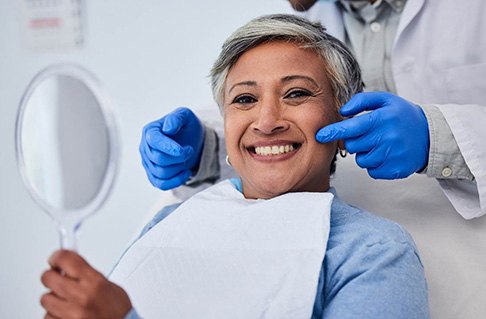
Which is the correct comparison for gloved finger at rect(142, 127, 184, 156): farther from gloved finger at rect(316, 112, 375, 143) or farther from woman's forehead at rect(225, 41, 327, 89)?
gloved finger at rect(316, 112, 375, 143)

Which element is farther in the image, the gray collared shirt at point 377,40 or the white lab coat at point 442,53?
the gray collared shirt at point 377,40

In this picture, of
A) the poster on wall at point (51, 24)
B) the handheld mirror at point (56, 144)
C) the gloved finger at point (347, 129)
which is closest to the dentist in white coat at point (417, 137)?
the gloved finger at point (347, 129)

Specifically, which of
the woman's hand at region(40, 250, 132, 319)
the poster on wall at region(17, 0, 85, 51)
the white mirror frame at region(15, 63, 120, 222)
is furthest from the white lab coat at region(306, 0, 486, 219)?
the poster on wall at region(17, 0, 85, 51)

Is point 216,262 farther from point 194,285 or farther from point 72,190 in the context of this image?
point 72,190

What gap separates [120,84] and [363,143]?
1.27 m

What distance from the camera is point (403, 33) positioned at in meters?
1.50

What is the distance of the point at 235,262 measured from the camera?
1043mm

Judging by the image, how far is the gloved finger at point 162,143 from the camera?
4.42 feet

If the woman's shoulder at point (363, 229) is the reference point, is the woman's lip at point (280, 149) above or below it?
above

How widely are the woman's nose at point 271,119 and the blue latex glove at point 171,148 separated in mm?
266

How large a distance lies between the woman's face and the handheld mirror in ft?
1.02

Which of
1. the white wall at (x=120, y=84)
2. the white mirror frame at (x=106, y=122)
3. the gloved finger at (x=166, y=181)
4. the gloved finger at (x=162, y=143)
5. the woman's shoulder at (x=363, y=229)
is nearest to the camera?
the white mirror frame at (x=106, y=122)

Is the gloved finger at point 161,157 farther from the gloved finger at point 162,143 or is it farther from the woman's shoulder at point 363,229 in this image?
the woman's shoulder at point 363,229

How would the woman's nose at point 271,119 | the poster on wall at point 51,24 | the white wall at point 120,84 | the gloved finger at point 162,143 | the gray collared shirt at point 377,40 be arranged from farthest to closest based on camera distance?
the poster on wall at point 51,24
the white wall at point 120,84
the gray collared shirt at point 377,40
the gloved finger at point 162,143
the woman's nose at point 271,119
